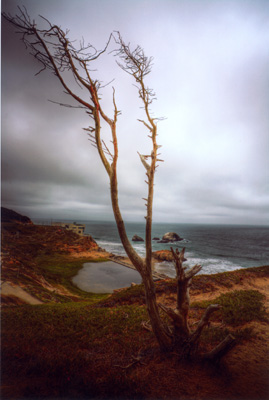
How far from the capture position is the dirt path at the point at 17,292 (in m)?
11.9

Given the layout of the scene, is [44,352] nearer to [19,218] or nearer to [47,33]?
[47,33]

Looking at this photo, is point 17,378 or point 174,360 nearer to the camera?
point 17,378

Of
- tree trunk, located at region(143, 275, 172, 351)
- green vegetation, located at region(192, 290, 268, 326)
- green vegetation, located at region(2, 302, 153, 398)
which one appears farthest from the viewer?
green vegetation, located at region(192, 290, 268, 326)

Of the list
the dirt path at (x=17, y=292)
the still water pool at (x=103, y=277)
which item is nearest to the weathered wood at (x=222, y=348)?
the dirt path at (x=17, y=292)

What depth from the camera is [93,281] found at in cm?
2345

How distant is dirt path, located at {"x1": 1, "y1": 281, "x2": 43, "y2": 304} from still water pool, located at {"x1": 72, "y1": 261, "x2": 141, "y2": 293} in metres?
8.66

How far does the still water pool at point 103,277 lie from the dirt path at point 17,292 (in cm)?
866

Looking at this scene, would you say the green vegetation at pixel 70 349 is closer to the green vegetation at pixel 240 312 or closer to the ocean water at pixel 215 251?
the green vegetation at pixel 240 312

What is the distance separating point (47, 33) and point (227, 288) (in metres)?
14.5

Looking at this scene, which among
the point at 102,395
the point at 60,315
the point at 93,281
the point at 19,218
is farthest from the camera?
the point at 19,218

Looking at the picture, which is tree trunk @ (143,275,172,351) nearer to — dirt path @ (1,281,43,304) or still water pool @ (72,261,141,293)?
dirt path @ (1,281,43,304)

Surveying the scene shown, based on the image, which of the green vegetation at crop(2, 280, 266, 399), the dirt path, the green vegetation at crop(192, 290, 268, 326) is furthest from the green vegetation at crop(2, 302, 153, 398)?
the dirt path

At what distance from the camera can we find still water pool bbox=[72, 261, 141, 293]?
840 inches

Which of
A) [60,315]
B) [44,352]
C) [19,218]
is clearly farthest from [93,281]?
[19,218]
